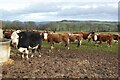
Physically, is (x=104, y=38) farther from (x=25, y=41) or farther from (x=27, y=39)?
(x=25, y=41)

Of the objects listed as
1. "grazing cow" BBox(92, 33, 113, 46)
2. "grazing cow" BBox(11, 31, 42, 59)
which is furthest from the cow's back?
"grazing cow" BBox(92, 33, 113, 46)

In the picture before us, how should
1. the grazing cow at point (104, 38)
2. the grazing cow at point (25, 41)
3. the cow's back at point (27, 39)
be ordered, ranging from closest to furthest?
the grazing cow at point (25, 41)
the cow's back at point (27, 39)
the grazing cow at point (104, 38)

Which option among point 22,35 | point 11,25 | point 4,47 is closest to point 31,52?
point 22,35

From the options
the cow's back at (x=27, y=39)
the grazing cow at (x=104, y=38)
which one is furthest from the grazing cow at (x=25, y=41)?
the grazing cow at (x=104, y=38)

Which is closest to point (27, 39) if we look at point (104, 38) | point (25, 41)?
point (25, 41)

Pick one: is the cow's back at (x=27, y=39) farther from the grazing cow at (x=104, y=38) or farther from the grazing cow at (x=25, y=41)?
the grazing cow at (x=104, y=38)

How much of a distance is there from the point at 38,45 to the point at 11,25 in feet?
109

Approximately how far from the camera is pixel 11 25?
4916 centimetres

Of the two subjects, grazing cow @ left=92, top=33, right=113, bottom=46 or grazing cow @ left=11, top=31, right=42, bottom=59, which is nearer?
grazing cow @ left=11, top=31, right=42, bottom=59

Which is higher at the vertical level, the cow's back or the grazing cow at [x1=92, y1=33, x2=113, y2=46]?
the cow's back

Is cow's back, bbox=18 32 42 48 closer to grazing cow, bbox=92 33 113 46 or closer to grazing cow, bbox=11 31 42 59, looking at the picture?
grazing cow, bbox=11 31 42 59

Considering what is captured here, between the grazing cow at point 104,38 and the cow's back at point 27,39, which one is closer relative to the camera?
the cow's back at point 27,39

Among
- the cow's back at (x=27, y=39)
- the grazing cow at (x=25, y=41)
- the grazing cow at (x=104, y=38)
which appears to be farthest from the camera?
the grazing cow at (x=104, y=38)

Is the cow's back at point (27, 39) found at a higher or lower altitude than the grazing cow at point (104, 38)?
higher
